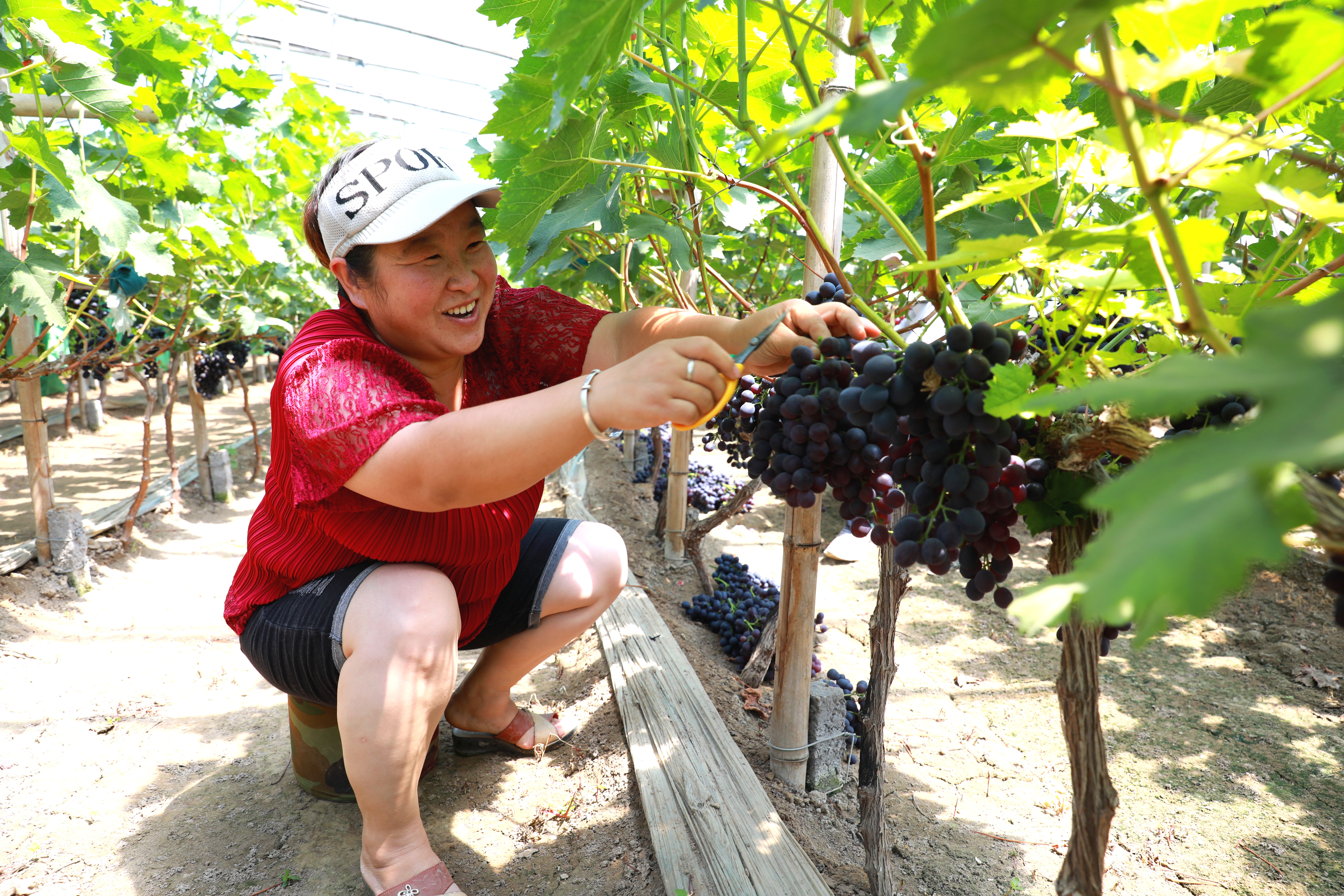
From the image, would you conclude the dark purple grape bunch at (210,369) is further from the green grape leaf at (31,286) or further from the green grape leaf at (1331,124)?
the green grape leaf at (1331,124)

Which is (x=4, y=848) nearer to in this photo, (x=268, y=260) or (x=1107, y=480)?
(x=1107, y=480)

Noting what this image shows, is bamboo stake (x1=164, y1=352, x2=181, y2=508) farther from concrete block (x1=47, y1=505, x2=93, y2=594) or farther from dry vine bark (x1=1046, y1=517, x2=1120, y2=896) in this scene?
dry vine bark (x1=1046, y1=517, x2=1120, y2=896)

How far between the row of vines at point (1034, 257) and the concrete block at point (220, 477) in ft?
16.2

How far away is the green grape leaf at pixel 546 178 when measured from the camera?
4.99ft

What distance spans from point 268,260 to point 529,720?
3322mm

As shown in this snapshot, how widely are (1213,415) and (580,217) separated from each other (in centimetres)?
117

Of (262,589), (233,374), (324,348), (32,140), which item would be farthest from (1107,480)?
(233,374)

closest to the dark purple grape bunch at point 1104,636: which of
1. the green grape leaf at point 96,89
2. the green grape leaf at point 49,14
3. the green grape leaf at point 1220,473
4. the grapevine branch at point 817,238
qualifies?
the grapevine branch at point 817,238

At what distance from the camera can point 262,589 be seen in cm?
187

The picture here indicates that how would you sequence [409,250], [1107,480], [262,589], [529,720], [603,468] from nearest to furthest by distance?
[1107,480], [409,250], [262,589], [529,720], [603,468]

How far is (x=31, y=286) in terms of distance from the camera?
253 cm

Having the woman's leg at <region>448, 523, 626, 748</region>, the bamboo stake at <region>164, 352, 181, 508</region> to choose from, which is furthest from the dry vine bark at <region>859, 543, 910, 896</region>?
the bamboo stake at <region>164, 352, 181, 508</region>

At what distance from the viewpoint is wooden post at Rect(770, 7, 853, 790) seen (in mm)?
1854

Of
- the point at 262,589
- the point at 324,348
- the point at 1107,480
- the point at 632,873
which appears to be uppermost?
the point at 324,348
